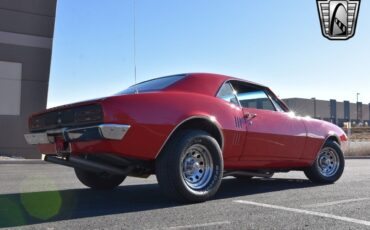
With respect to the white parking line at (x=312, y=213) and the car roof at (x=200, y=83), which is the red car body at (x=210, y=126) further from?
the white parking line at (x=312, y=213)

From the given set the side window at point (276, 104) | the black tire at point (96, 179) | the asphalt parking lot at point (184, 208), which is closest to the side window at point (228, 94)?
the side window at point (276, 104)

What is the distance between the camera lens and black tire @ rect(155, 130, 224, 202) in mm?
4918

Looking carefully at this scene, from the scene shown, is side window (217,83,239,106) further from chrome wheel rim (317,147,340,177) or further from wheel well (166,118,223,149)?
chrome wheel rim (317,147,340,177)

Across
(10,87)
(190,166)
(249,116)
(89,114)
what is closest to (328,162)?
(249,116)

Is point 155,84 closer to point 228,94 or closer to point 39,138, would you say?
point 228,94

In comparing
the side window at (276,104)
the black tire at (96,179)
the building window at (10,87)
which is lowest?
the black tire at (96,179)

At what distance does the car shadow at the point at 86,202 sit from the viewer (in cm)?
445

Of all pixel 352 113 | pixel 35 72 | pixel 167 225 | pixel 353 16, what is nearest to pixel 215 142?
pixel 167 225

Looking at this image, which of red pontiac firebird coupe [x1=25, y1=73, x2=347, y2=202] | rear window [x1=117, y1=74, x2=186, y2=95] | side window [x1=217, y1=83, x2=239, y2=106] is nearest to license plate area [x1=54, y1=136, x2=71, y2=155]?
red pontiac firebird coupe [x1=25, y1=73, x2=347, y2=202]

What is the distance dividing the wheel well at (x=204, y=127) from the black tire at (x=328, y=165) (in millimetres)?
Result: 2368

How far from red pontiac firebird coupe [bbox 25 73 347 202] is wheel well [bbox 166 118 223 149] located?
12mm

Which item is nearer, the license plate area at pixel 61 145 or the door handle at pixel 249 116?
the license plate area at pixel 61 145

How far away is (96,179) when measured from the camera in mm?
6391

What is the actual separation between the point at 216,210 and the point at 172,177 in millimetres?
563
